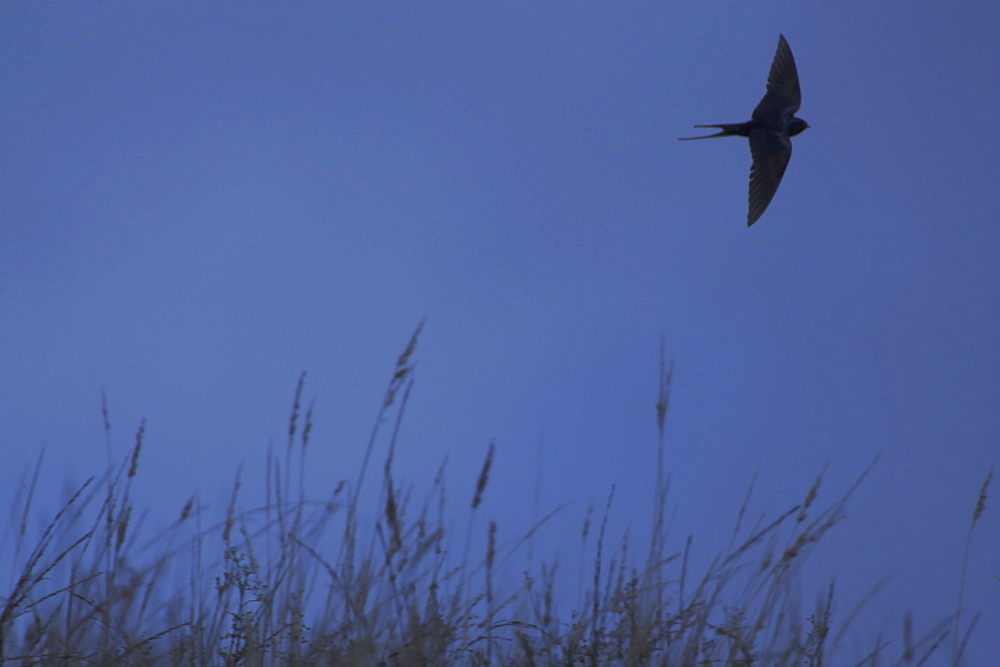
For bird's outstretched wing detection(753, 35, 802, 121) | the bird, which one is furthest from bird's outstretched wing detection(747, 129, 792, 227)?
bird's outstretched wing detection(753, 35, 802, 121)

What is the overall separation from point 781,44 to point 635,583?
3410mm

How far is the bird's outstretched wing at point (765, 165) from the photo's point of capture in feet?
12.8

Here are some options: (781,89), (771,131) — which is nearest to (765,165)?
(771,131)

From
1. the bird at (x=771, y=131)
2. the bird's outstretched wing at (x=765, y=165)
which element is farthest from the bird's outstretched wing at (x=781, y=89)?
the bird's outstretched wing at (x=765, y=165)

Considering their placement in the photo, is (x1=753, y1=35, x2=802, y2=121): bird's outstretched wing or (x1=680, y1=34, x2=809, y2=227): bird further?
(x1=753, y1=35, x2=802, y2=121): bird's outstretched wing

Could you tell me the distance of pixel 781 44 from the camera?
4.33 meters

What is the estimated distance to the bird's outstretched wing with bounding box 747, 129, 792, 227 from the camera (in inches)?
154

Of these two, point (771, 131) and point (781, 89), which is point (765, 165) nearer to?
point (771, 131)

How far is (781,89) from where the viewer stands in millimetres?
4227

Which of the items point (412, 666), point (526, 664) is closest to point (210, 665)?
point (412, 666)

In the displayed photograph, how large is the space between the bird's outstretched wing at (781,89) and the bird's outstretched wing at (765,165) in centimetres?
14

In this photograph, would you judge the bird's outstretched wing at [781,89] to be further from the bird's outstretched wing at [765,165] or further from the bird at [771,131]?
the bird's outstretched wing at [765,165]

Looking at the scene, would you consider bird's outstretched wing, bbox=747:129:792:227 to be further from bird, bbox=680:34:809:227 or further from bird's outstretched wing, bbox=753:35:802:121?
bird's outstretched wing, bbox=753:35:802:121

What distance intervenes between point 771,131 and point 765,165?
0.20 meters
